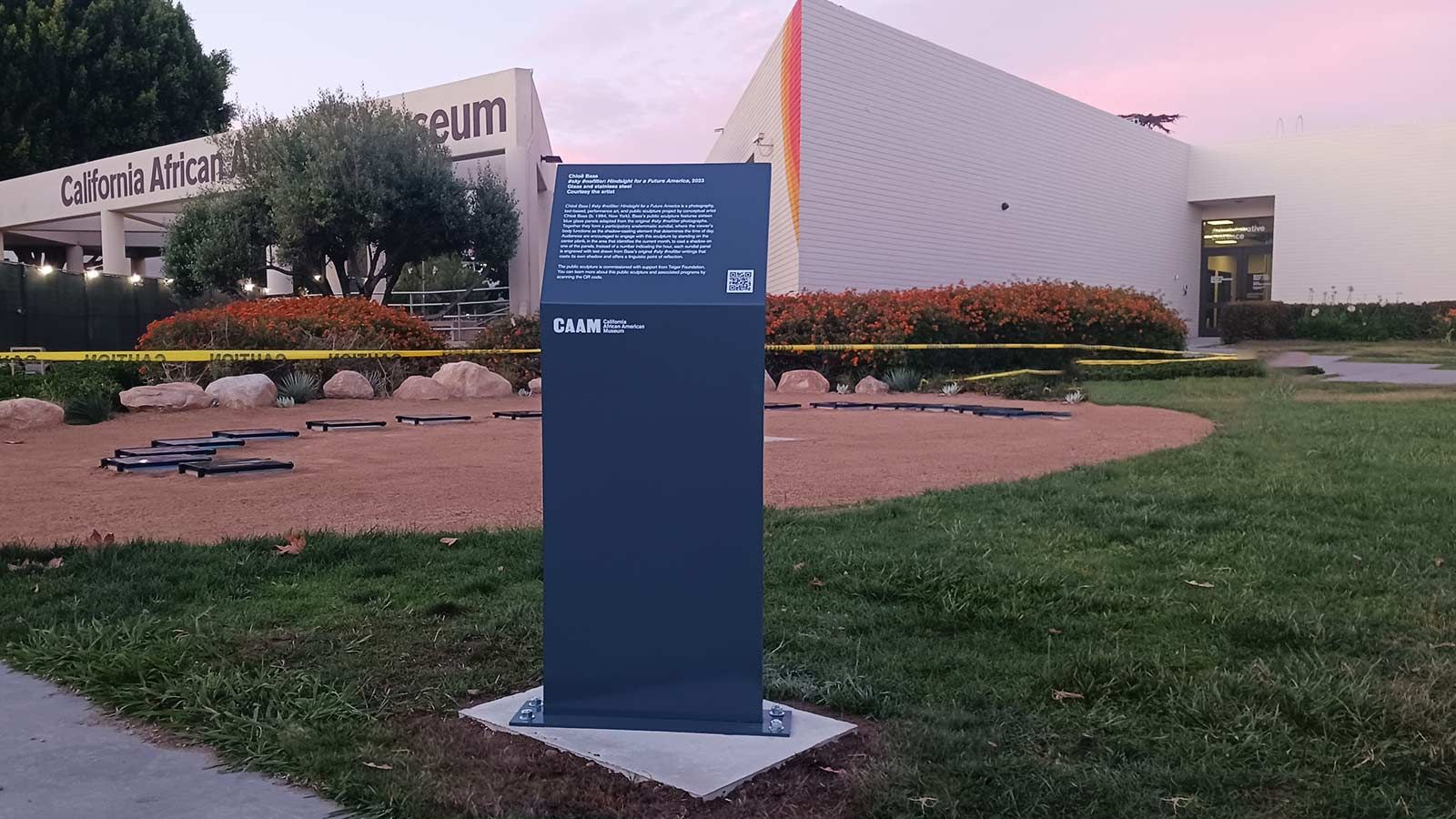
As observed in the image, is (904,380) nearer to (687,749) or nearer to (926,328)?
(926,328)

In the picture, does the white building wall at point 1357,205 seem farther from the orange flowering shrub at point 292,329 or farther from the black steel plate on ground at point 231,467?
the black steel plate on ground at point 231,467

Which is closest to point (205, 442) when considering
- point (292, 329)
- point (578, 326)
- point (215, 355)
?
point (215, 355)

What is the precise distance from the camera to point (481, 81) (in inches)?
971

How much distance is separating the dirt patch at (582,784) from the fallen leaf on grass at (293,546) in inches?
101

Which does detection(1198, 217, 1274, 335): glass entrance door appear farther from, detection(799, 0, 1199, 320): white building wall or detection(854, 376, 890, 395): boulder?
detection(854, 376, 890, 395): boulder

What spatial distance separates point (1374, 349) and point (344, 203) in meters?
22.6

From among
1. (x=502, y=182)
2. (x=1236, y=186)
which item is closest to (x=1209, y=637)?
(x=502, y=182)

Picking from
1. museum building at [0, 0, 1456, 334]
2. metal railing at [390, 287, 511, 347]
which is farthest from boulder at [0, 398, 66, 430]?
museum building at [0, 0, 1456, 334]

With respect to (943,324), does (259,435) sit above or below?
below

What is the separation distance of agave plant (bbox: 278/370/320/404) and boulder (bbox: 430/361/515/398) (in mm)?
1728

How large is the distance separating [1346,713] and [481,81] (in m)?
24.0

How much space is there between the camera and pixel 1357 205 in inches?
1266

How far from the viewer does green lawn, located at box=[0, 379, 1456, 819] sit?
297cm

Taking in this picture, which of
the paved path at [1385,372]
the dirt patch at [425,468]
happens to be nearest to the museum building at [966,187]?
the paved path at [1385,372]
